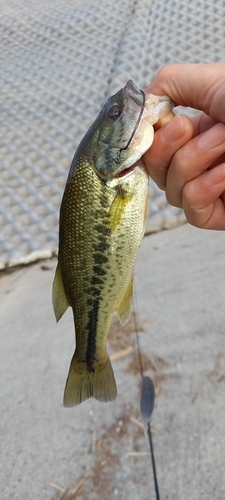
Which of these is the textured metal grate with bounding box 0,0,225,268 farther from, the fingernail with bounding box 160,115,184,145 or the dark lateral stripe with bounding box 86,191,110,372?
the fingernail with bounding box 160,115,184,145

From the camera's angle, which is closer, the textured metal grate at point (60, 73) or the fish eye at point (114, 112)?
the fish eye at point (114, 112)

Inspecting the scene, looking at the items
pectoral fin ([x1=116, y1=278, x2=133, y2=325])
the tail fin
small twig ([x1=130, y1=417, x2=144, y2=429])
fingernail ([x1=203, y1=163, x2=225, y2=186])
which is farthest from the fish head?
small twig ([x1=130, y1=417, x2=144, y2=429])

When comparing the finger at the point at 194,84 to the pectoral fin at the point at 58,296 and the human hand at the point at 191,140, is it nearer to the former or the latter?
the human hand at the point at 191,140

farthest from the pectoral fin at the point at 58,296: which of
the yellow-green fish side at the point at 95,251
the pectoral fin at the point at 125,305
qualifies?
the pectoral fin at the point at 125,305

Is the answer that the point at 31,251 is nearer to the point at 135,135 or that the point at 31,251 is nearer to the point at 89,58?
the point at 135,135

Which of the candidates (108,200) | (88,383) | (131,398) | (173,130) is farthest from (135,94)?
(131,398)

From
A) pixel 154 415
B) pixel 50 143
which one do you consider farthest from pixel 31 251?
pixel 154 415
